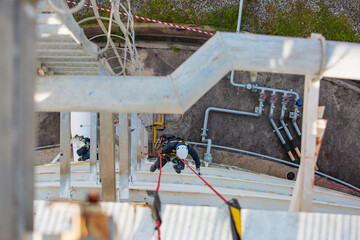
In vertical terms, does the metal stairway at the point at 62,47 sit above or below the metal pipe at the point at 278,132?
above

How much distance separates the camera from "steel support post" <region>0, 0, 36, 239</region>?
995mm

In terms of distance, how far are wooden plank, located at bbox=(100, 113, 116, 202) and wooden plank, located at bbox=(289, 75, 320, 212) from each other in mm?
2095

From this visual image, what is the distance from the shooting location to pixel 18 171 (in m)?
1.06

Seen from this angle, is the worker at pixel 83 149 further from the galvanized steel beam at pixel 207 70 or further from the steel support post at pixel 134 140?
the galvanized steel beam at pixel 207 70

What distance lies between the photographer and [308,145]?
2.54 meters

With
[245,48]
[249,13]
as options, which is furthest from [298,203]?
[249,13]

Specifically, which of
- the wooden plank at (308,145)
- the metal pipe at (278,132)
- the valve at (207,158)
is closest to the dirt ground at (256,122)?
the metal pipe at (278,132)

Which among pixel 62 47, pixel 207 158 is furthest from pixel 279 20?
pixel 62 47

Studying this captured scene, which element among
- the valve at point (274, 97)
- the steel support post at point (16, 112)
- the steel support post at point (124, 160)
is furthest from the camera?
the valve at point (274, 97)

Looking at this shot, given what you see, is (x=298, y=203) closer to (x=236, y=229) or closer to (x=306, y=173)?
(x=306, y=173)

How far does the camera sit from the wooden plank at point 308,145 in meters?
2.51

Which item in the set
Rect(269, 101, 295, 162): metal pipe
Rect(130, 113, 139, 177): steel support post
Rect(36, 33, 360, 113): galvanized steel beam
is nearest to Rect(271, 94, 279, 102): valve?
Rect(269, 101, 295, 162): metal pipe

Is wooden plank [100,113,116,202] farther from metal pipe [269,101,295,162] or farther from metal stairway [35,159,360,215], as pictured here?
metal pipe [269,101,295,162]

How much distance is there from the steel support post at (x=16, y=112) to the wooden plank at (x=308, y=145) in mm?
2319
